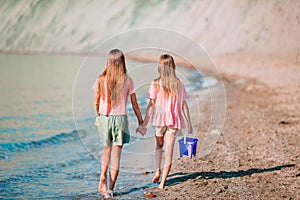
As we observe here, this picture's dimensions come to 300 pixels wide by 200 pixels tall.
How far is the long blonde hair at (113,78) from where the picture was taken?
19.5ft

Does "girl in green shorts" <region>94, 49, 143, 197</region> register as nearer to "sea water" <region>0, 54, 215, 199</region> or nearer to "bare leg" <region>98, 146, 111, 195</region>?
"bare leg" <region>98, 146, 111, 195</region>

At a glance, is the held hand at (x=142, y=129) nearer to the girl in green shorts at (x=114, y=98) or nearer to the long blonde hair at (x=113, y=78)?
the girl in green shorts at (x=114, y=98)

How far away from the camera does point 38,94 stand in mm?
24016

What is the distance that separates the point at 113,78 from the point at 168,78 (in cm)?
72

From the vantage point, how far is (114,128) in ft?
19.6

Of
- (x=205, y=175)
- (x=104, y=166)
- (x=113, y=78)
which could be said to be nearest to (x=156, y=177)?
(x=205, y=175)

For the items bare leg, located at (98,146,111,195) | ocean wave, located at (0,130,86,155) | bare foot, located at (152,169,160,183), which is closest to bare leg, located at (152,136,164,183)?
bare foot, located at (152,169,160,183)

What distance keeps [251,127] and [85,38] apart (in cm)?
6531

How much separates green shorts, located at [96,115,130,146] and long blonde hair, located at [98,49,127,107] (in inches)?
6.9

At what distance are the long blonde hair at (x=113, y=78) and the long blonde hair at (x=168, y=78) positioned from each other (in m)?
0.54

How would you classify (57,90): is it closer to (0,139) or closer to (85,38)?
(0,139)

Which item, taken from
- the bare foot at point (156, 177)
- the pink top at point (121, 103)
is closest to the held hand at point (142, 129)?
the pink top at point (121, 103)

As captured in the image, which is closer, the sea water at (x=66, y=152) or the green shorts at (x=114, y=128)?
→ the green shorts at (x=114, y=128)

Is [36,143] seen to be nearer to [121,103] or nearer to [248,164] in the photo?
[248,164]
